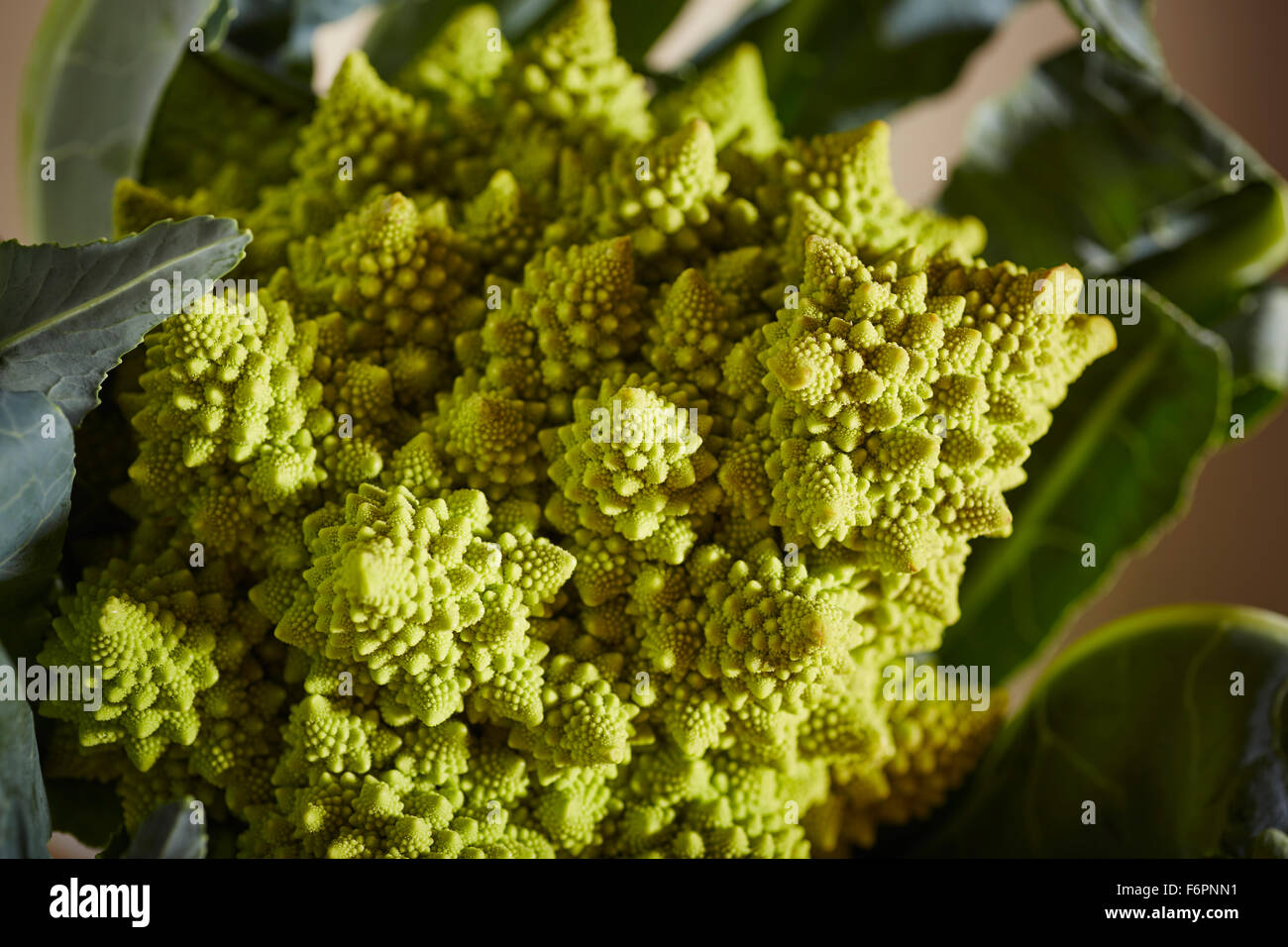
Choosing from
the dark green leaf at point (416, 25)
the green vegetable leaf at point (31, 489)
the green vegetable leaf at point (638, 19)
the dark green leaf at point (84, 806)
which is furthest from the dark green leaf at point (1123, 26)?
the dark green leaf at point (84, 806)

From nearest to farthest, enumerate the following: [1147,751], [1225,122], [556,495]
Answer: [556,495]
[1147,751]
[1225,122]

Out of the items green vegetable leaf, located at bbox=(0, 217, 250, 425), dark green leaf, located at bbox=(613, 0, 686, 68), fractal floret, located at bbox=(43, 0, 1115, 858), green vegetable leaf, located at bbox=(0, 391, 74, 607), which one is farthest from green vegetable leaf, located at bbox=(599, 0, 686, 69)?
green vegetable leaf, located at bbox=(0, 391, 74, 607)

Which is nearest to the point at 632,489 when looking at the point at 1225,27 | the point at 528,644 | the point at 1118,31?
the point at 528,644

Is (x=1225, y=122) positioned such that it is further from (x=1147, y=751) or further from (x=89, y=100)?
(x=89, y=100)

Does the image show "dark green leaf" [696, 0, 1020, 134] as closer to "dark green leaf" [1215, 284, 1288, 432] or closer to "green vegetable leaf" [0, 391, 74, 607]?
"dark green leaf" [1215, 284, 1288, 432]

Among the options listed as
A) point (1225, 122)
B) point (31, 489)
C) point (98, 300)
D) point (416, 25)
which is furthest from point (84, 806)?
point (1225, 122)

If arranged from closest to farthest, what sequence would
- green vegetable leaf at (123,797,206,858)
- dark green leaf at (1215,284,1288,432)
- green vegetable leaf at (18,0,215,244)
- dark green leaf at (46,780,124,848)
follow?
green vegetable leaf at (123,797,206,858) < dark green leaf at (46,780,124,848) < green vegetable leaf at (18,0,215,244) < dark green leaf at (1215,284,1288,432)

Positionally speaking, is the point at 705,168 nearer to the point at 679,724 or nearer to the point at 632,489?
the point at 632,489

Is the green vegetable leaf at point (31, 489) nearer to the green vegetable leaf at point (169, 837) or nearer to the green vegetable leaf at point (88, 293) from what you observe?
the green vegetable leaf at point (88, 293)
